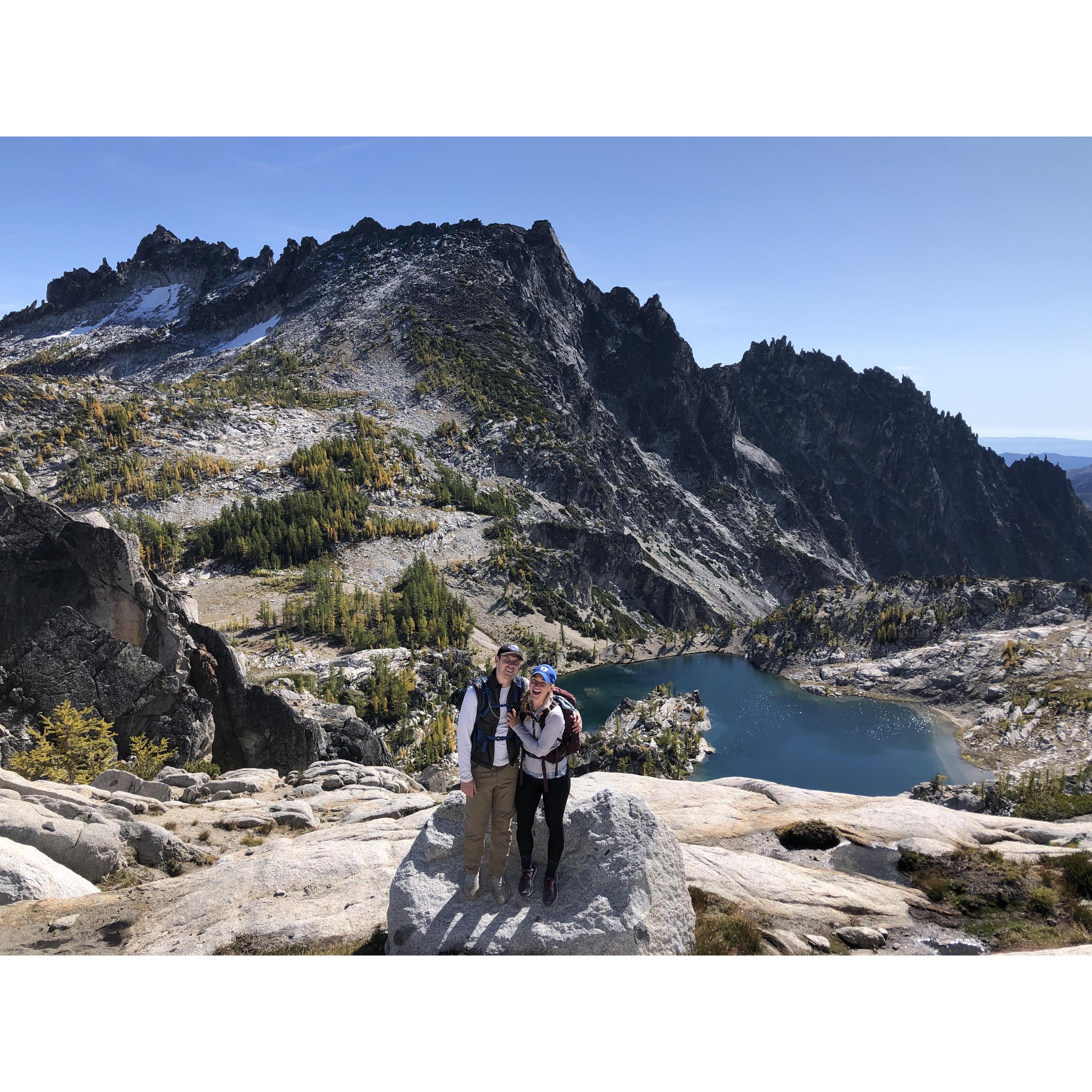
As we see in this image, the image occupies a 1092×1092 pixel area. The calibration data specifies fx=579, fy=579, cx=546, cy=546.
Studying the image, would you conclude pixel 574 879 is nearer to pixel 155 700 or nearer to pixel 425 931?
pixel 425 931

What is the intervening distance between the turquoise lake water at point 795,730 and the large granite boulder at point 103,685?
65.2 metres

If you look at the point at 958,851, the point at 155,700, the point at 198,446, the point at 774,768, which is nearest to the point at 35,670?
the point at 155,700

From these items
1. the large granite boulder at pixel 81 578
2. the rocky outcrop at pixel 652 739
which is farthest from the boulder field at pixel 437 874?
the rocky outcrop at pixel 652 739

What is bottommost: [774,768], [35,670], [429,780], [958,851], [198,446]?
[774,768]

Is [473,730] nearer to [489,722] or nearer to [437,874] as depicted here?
[489,722]

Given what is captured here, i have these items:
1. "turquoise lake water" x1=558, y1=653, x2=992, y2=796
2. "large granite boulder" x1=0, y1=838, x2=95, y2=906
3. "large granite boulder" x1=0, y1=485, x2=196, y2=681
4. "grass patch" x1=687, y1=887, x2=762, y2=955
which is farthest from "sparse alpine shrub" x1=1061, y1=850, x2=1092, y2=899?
"turquoise lake water" x1=558, y1=653, x2=992, y2=796

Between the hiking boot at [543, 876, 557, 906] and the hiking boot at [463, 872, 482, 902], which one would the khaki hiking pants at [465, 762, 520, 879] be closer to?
the hiking boot at [463, 872, 482, 902]

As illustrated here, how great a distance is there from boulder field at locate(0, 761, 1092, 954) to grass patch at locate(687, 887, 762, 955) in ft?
1.35

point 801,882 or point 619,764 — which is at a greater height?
point 801,882

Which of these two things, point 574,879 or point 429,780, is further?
point 429,780

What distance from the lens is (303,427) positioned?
5595 inches

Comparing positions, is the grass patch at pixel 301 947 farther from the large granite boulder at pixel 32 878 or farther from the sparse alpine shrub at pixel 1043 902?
the sparse alpine shrub at pixel 1043 902

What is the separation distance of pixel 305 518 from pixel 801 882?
10967cm

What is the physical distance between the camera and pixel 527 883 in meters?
9.32
